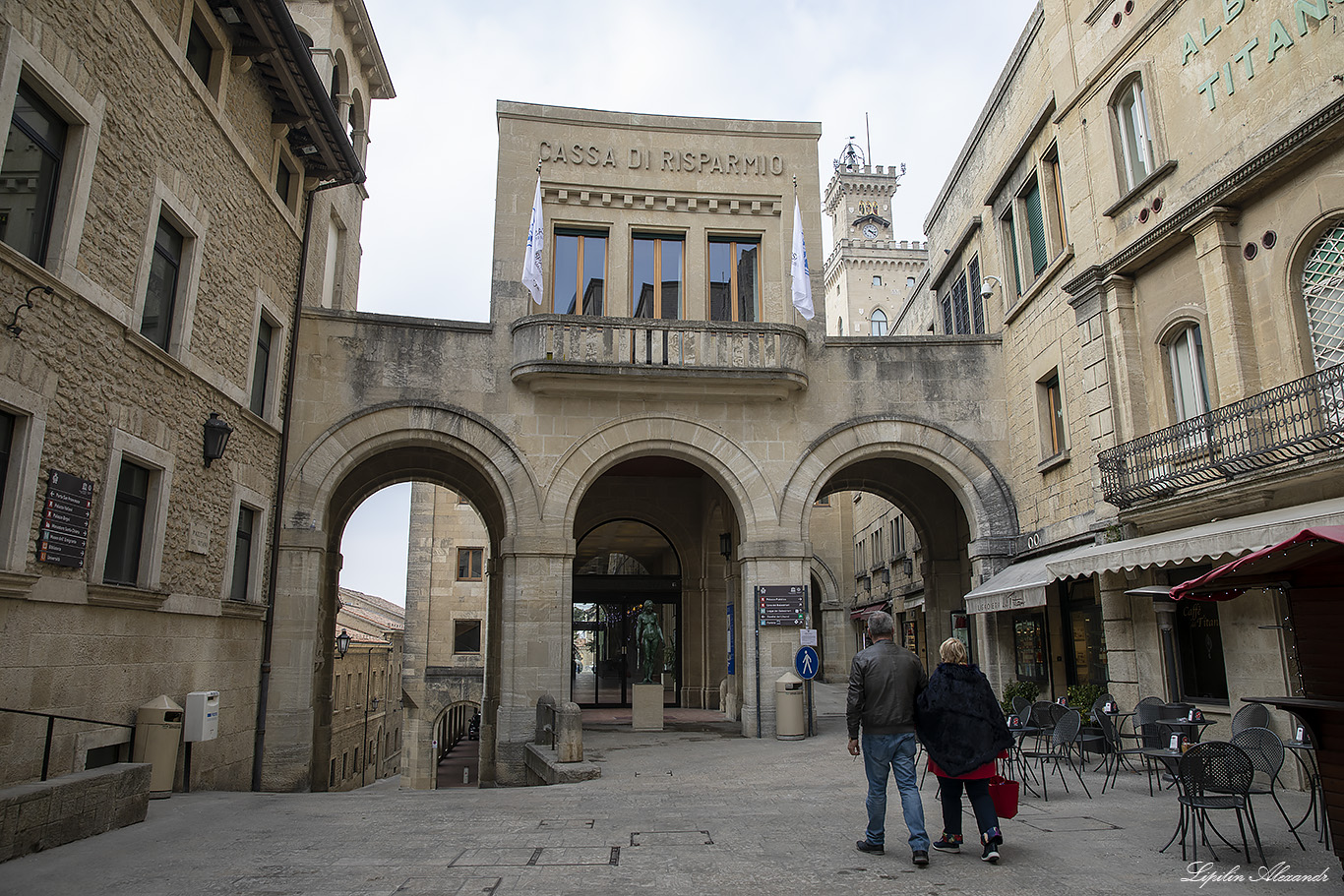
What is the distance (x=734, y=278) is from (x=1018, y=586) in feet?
25.1

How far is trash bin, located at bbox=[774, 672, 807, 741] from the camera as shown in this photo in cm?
1416

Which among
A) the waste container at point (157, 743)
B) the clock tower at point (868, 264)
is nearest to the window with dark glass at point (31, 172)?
the waste container at point (157, 743)

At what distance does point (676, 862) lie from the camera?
5.88m

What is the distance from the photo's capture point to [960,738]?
19.4ft

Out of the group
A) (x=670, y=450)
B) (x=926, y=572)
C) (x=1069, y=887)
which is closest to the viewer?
(x=1069, y=887)

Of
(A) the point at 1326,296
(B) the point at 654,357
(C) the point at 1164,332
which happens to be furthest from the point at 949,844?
(B) the point at 654,357

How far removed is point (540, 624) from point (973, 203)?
12.0 m

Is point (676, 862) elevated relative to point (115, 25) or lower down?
lower down

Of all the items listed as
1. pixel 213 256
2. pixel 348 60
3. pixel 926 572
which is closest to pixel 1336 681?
pixel 213 256

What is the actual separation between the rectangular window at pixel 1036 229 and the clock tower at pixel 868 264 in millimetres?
39629

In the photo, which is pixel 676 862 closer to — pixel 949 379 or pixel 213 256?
pixel 213 256

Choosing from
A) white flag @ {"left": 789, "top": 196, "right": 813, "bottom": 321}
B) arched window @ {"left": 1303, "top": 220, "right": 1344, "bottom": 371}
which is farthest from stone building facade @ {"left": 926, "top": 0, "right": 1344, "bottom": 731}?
white flag @ {"left": 789, "top": 196, "right": 813, "bottom": 321}

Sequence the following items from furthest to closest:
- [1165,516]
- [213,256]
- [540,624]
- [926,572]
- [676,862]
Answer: [926,572]
[540,624]
[213,256]
[1165,516]
[676,862]

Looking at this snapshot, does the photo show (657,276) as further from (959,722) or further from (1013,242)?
(959,722)
